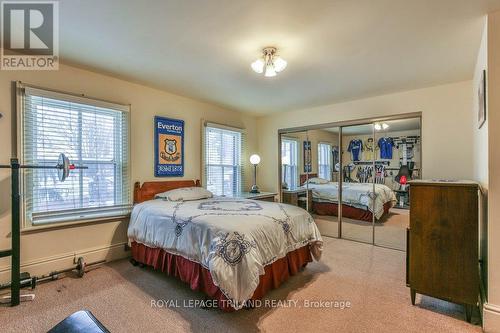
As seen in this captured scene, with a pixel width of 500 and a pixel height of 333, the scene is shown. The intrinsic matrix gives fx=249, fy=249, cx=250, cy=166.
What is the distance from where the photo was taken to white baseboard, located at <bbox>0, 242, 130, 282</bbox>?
259 cm

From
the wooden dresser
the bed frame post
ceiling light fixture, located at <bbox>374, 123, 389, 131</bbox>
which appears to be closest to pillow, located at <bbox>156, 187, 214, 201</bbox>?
the bed frame post

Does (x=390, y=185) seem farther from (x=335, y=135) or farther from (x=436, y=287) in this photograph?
(x=436, y=287)

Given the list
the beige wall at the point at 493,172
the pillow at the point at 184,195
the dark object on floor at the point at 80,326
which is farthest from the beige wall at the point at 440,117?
the dark object on floor at the point at 80,326

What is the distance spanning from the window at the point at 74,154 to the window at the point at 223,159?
143 centimetres

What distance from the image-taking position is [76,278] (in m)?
2.71

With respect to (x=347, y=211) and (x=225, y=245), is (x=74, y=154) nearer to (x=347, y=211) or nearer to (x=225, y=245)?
(x=225, y=245)

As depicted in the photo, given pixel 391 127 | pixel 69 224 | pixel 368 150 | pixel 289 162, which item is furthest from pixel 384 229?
pixel 69 224

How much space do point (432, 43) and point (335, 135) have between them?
7.16 feet

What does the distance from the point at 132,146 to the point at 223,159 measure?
5.62 feet

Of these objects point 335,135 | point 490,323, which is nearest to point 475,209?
point 490,323

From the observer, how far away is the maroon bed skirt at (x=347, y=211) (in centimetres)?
400

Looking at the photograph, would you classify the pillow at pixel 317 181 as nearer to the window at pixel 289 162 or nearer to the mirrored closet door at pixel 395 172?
the window at pixel 289 162

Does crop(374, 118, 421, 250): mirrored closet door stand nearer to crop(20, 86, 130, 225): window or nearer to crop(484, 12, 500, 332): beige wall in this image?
crop(484, 12, 500, 332): beige wall

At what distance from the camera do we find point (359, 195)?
412 centimetres
